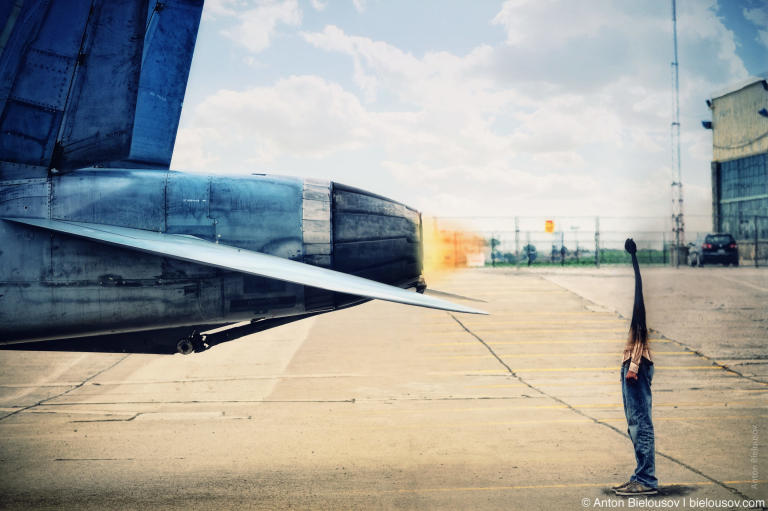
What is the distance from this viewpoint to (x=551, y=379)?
9953 mm

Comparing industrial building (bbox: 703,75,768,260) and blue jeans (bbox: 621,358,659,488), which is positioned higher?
industrial building (bbox: 703,75,768,260)

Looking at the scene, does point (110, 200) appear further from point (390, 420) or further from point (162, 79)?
point (390, 420)

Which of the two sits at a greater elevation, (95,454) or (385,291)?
(385,291)

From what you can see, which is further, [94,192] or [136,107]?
[136,107]

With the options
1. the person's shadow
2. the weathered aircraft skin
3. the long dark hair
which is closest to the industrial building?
the person's shadow

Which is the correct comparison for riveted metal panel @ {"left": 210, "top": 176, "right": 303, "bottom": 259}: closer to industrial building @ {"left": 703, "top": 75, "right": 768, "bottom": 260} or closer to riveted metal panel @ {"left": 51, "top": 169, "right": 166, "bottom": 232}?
riveted metal panel @ {"left": 51, "top": 169, "right": 166, "bottom": 232}

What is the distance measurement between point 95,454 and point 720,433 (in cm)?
773

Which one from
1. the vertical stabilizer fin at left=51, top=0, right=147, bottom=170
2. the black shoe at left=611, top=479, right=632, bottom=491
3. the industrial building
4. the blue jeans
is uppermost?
the industrial building

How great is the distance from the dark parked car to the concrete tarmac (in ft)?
56.8

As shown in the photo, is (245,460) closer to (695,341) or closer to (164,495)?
(164,495)

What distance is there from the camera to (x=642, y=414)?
458 centimetres

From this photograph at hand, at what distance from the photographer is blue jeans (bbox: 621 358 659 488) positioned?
455 cm

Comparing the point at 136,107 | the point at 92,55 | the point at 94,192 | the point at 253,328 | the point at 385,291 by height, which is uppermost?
the point at 92,55

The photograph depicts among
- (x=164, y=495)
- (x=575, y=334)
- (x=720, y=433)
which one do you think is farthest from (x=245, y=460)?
(x=575, y=334)
